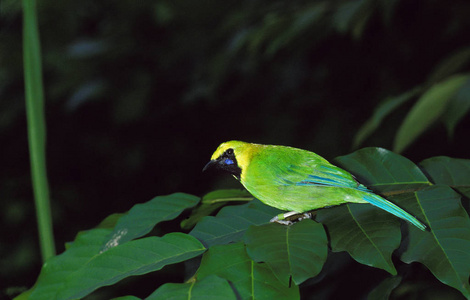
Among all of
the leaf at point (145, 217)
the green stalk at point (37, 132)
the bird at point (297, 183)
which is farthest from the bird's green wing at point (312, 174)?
the green stalk at point (37, 132)

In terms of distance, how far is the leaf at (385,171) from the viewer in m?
0.96

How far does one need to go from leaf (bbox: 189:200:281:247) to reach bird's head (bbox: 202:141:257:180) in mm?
144

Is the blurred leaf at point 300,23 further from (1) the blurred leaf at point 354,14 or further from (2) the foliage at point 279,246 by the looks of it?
(2) the foliage at point 279,246

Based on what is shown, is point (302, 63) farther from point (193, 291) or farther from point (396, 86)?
point (193, 291)

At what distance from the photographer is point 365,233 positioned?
791 mm

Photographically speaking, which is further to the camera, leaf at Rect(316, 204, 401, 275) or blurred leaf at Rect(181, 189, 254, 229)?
blurred leaf at Rect(181, 189, 254, 229)

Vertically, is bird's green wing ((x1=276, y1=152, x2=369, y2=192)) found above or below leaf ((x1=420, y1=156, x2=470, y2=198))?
above

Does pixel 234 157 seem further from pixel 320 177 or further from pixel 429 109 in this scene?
pixel 429 109

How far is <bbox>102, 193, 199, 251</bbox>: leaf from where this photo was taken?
36.9 inches

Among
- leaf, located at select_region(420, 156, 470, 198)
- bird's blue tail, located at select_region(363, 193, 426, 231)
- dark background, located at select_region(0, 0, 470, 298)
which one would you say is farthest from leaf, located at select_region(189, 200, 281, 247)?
dark background, located at select_region(0, 0, 470, 298)

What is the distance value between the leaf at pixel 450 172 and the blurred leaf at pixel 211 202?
0.42 metres

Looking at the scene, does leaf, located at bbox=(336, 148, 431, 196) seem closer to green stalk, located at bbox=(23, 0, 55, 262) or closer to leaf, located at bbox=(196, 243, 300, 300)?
leaf, located at bbox=(196, 243, 300, 300)

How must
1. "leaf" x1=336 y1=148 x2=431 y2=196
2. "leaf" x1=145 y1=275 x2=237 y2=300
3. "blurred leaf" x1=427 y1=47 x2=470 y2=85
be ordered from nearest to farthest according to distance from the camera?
1. "leaf" x1=145 y1=275 x2=237 y2=300
2. "leaf" x1=336 y1=148 x2=431 y2=196
3. "blurred leaf" x1=427 y1=47 x2=470 y2=85

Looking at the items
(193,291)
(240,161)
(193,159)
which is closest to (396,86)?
(193,159)
